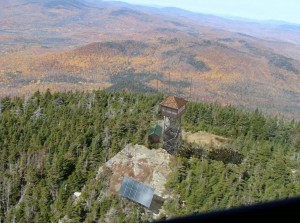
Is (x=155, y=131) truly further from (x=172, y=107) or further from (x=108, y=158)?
(x=108, y=158)

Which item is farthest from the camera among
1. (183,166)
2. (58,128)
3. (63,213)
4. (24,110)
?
(24,110)

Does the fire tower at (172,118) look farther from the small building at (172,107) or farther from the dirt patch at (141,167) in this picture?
the dirt patch at (141,167)

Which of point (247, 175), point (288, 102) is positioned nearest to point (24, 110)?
point (247, 175)

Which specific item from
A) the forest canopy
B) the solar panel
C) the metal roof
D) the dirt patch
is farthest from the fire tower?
the solar panel

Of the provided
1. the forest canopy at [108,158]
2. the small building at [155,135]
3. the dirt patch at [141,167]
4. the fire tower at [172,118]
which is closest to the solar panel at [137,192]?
the forest canopy at [108,158]

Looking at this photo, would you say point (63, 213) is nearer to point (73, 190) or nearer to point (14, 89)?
point (73, 190)

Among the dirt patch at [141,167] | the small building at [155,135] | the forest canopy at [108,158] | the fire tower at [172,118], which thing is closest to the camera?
the forest canopy at [108,158]

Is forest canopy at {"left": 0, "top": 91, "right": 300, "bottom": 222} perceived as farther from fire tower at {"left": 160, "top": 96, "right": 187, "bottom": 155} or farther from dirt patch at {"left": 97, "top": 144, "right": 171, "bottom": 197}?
fire tower at {"left": 160, "top": 96, "right": 187, "bottom": 155}
